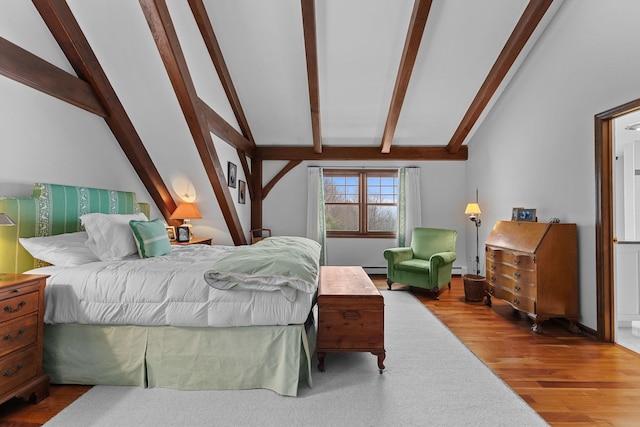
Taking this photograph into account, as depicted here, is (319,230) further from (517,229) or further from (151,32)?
(151,32)

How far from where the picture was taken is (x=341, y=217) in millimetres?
6273

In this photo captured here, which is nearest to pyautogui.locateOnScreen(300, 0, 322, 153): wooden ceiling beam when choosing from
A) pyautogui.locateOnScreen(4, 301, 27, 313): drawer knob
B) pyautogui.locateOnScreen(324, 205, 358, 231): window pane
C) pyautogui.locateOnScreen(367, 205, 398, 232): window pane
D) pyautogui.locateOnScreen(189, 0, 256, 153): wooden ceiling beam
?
pyautogui.locateOnScreen(189, 0, 256, 153): wooden ceiling beam

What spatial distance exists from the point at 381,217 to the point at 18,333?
528 centimetres

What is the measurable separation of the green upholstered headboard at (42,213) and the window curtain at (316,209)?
10.7ft

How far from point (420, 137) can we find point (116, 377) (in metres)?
5.25

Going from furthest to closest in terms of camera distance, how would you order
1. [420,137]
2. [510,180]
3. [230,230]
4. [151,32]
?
[420,137] → [230,230] → [510,180] → [151,32]

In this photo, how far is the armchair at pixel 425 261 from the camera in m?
4.41

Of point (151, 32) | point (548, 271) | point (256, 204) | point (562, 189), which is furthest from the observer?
point (256, 204)

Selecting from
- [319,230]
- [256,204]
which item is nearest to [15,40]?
[256,204]

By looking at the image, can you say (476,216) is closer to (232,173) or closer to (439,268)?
(439,268)

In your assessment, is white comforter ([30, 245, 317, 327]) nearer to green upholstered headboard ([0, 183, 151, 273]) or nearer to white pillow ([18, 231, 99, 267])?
white pillow ([18, 231, 99, 267])

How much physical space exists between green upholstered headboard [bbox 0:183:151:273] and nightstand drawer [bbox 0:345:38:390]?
819 mm

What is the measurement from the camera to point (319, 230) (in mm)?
6008

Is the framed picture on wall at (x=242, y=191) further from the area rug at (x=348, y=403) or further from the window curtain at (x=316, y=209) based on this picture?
the area rug at (x=348, y=403)
